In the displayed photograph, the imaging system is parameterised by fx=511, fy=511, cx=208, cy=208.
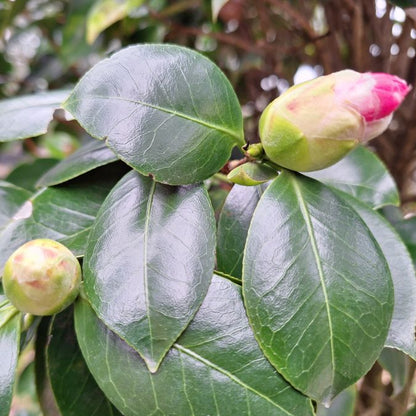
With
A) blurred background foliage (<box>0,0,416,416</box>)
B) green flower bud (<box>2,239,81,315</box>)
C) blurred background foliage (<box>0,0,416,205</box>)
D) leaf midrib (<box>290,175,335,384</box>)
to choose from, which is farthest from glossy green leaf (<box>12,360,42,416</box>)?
leaf midrib (<box>290,175,335,384</box>)

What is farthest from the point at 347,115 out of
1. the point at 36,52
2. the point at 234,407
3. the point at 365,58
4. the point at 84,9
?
the point at 36,52

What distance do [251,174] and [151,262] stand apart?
0.12 m

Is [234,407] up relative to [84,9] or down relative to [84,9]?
down

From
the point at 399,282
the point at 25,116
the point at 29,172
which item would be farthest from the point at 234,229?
the point at 29,172

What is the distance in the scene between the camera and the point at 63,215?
52cm

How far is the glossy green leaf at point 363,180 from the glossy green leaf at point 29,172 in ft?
1.55

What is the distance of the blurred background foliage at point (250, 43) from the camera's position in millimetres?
921

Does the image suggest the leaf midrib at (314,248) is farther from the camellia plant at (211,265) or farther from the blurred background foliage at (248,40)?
the blurred background foliage at (248,40)

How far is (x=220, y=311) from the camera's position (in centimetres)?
41

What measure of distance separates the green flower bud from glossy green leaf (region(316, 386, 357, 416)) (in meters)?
0.41

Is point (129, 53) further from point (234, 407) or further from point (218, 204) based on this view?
point (234, 407)

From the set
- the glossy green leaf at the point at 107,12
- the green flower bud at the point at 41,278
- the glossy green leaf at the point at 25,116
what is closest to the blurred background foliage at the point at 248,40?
the glossy green leaf at the point at 107,12

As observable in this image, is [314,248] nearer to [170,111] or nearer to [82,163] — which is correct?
[170,111]

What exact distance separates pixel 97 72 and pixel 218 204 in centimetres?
21
